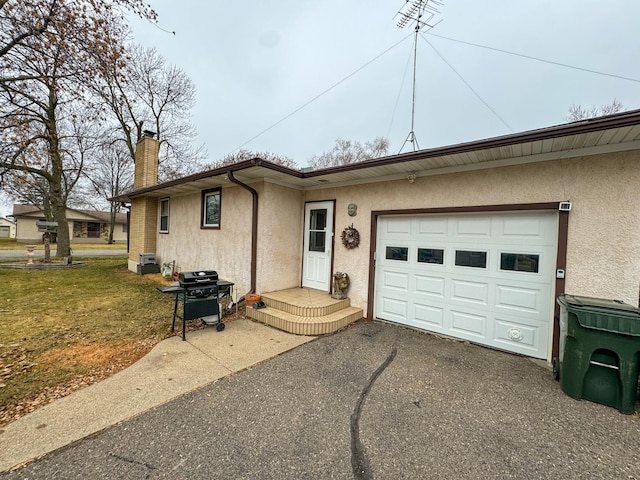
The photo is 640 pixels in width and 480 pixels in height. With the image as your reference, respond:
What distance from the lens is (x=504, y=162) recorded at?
4027 mm

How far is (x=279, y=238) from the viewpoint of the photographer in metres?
6.21

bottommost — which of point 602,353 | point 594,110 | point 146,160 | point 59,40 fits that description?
point 602,353

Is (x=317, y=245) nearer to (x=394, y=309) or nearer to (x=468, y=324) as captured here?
(x=394, y=309)

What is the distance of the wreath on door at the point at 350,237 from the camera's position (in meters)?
5.62

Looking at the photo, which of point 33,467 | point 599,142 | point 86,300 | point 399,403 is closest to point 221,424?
point 33,467

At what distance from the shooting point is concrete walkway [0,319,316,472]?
2.14 m

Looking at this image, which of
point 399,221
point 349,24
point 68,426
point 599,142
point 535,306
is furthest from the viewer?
point 349,24

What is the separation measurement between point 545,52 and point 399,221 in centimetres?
965

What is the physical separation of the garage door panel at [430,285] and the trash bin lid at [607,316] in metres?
1.81

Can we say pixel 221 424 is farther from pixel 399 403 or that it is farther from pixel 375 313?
pixel 375 313

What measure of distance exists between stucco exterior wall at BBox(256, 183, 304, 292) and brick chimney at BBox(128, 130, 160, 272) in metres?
6.71

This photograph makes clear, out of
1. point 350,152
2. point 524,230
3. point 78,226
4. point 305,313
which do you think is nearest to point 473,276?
point 524,230

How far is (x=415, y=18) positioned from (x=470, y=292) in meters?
6.43

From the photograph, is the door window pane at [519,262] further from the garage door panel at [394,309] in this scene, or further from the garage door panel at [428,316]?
the garage door panel at [394,309]
